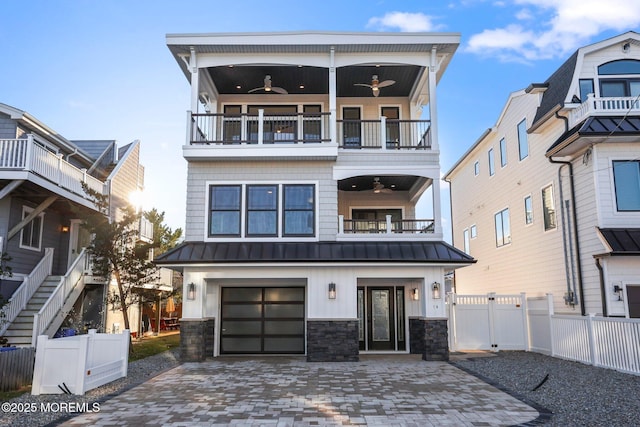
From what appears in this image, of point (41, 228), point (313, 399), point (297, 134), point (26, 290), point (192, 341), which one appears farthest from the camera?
point (41, 228)

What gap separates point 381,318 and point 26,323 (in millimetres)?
11044

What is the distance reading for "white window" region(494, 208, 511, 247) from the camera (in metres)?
18.5

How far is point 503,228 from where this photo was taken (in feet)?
62.1

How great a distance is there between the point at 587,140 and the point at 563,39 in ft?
28.7

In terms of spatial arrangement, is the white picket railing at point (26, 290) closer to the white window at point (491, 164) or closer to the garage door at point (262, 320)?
the garage door at point (262, 320)

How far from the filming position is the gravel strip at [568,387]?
675cm

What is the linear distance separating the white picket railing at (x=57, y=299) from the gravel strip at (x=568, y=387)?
11917 mm

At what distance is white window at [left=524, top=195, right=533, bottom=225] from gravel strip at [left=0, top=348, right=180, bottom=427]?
1294 centimetres

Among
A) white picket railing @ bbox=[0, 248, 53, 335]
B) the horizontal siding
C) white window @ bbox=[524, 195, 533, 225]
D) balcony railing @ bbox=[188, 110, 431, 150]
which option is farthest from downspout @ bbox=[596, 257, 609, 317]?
white picket railing @ bbox=[0, 248, 53, 335]

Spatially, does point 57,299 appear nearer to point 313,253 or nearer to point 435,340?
point 313,253

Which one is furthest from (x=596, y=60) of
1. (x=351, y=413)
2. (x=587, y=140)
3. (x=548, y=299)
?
(x=351, y=413)

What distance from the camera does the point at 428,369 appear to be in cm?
1114

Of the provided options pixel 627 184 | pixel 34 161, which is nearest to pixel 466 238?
pixel 627 184

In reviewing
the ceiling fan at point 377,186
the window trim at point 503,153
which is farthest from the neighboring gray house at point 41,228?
the window trim at point 503,153
